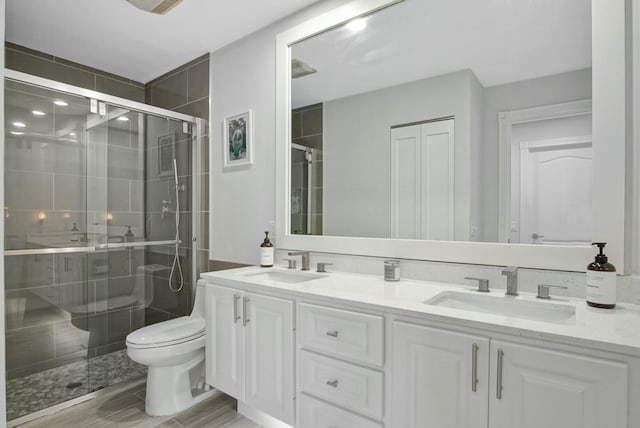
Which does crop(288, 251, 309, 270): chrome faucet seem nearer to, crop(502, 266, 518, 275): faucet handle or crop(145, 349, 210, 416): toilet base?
crop(145, 349, 210, 416): toilet base

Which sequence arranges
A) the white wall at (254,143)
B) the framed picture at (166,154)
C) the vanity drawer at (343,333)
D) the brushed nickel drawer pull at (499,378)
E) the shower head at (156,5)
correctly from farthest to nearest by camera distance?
1. the framed picture at (166,154)
2. the white wall at (254,143)
3. the shower head at (156,5)
4. the vanity drawer at (343,333)
5. the brushed nickel drawer pull at (499,378)

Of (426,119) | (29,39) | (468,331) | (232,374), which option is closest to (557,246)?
(468,331)

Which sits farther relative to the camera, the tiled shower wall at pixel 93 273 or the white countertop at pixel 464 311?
the tiled shower wall at pixel 93 273

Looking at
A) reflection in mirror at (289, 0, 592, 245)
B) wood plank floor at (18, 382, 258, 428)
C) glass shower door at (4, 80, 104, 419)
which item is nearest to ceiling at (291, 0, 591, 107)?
reflection in mirror at (289, 0, 592, 245)

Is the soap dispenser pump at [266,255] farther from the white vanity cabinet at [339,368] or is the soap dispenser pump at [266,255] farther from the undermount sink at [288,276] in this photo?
the white vanity cabinet at [339,368]

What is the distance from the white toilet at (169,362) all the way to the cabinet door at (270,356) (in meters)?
0.53

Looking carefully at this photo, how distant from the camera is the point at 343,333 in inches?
51.3

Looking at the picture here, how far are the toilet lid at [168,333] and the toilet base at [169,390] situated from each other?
0.59 feet

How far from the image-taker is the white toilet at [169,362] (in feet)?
6.16

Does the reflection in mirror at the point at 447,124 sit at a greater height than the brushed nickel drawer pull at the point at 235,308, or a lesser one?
greater

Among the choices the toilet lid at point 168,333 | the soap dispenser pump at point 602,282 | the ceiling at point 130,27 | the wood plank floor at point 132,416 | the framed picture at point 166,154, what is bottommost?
the wood plank floor at point 132,416

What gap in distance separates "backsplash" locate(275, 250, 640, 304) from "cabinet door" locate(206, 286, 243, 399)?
1.70 feet

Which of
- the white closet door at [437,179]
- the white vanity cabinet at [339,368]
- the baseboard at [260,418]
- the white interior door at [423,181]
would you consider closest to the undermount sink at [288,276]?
the white vanity cabinet at [339,368]

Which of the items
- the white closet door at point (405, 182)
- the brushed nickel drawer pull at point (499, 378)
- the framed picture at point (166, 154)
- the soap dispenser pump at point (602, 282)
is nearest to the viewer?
the brushed nickel drawer pull at point (499, 378)
